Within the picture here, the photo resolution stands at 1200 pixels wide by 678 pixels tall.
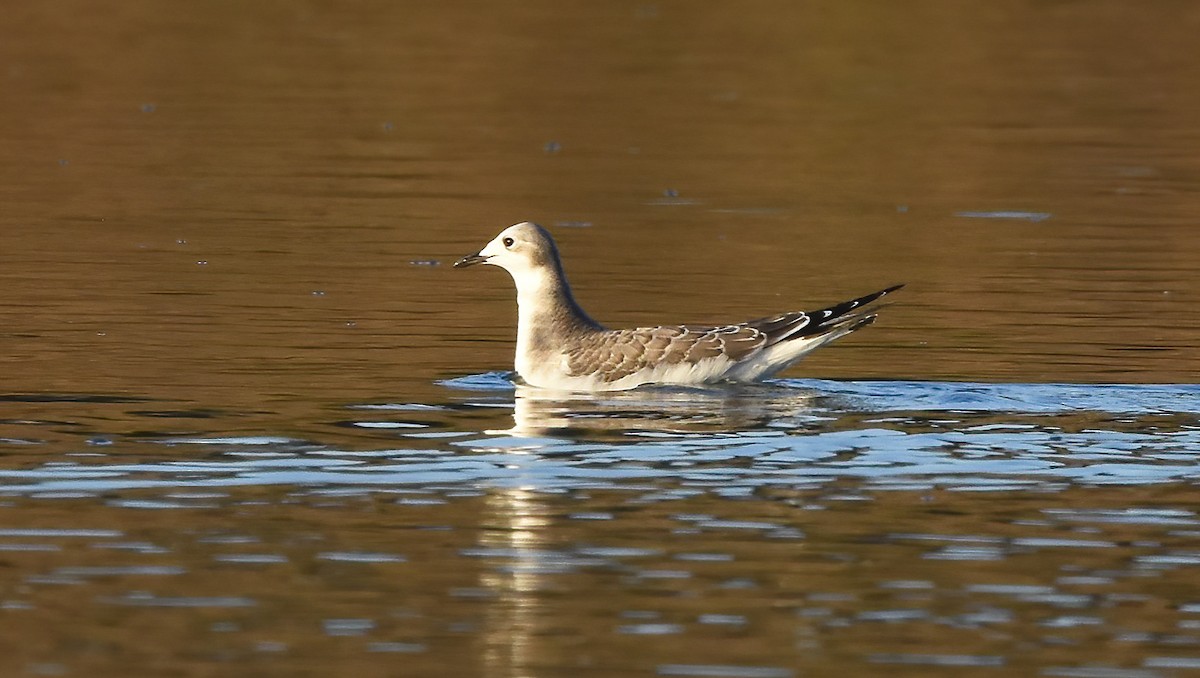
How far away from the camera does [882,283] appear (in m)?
17.5

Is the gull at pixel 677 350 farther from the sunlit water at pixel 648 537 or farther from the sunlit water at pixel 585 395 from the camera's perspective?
the sunlit water at pixel 648 537

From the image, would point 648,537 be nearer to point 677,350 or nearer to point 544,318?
point 677,350

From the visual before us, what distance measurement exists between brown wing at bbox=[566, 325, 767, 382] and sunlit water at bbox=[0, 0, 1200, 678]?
0.32 metres

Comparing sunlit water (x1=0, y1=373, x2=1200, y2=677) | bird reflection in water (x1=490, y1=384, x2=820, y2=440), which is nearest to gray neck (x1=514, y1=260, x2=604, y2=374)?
bird reflection in water (x1=490, y1=384, x2=820, y2=440)

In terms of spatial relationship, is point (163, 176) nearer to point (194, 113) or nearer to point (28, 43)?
point (194, 113)

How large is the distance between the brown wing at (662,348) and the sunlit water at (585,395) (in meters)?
0.32

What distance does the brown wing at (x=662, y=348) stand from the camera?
13.4 metres

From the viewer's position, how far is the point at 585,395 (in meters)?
13.3

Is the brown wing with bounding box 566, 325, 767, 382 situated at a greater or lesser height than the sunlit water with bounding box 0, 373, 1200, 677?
greater

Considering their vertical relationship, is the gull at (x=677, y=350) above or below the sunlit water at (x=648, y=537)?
above

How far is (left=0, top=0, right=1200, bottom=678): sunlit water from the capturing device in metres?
8.26

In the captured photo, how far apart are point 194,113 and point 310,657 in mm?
20026

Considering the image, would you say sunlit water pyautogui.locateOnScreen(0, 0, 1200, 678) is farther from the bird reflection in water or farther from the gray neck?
the gray neck

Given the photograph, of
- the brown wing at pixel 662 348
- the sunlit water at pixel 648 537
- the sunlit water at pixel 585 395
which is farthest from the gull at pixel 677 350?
the sunlit water at pixel 648 537
